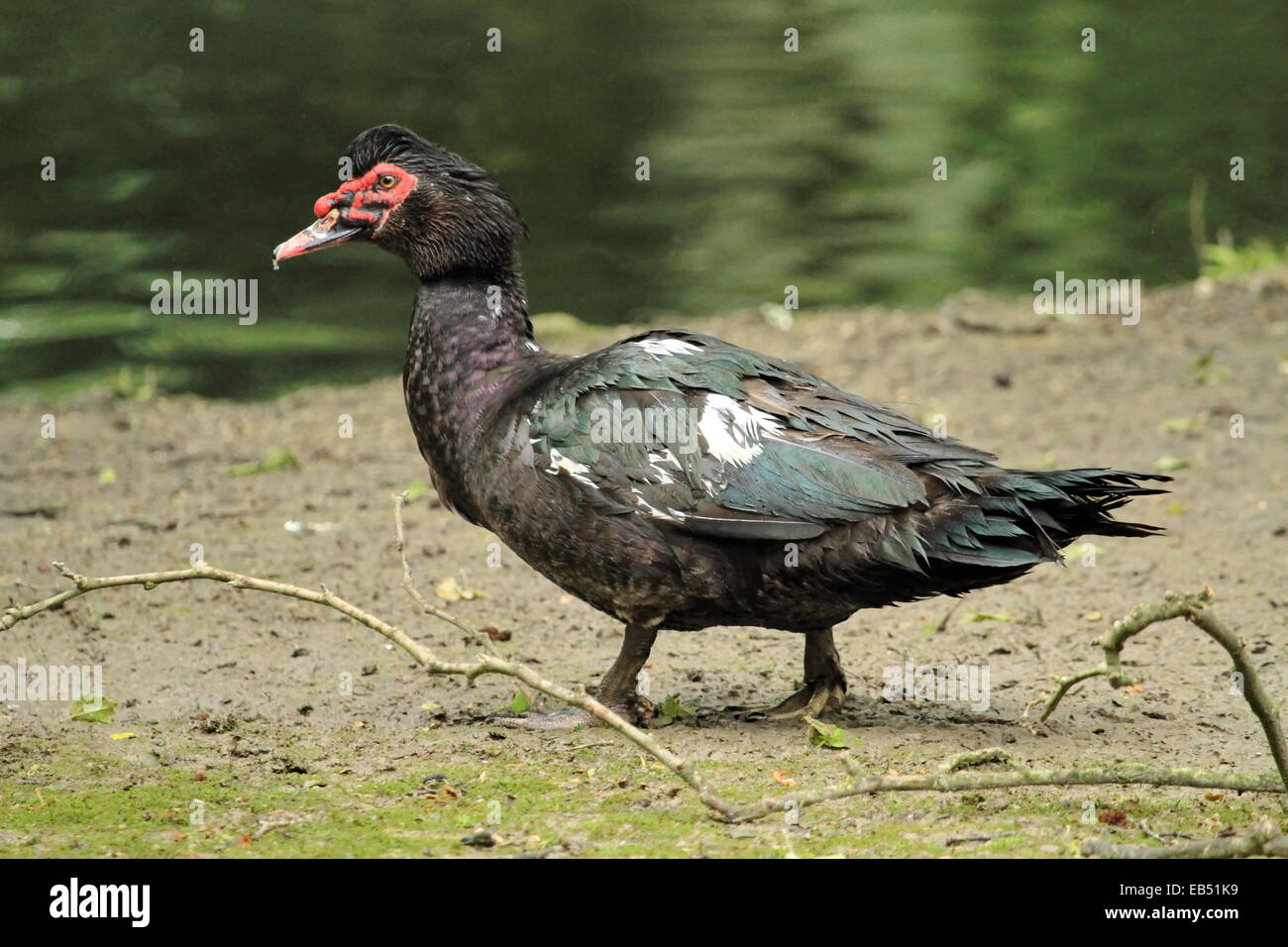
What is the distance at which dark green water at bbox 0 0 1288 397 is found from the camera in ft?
42.7

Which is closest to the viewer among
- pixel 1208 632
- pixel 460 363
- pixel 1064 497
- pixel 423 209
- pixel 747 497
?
pixel 1208 632

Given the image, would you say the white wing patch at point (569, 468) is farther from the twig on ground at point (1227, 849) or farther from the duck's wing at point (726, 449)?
the twig on ground at point (1227, 849)

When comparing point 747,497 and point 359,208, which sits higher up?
point 359,208

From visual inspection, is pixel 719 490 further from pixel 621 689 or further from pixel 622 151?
pixel 622 151

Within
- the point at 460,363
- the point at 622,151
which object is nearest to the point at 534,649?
the point at 460,363

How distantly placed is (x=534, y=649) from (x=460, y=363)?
128 centimetres

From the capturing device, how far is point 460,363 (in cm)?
559

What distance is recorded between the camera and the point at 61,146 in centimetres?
1494

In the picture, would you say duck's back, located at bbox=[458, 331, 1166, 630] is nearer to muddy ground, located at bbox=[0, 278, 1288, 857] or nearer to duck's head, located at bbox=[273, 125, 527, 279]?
muddy ground, located at bbox=[0, 278, 1288, 857]

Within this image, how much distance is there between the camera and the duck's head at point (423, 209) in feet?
18.9

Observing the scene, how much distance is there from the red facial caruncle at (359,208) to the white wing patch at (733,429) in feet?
4.79

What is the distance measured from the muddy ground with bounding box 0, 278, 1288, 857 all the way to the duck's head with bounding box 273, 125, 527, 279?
1.53m

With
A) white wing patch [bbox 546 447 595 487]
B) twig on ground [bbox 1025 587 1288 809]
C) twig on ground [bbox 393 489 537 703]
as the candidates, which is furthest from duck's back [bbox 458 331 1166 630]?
twig on ground [bbox 1025 587 1288 809]
